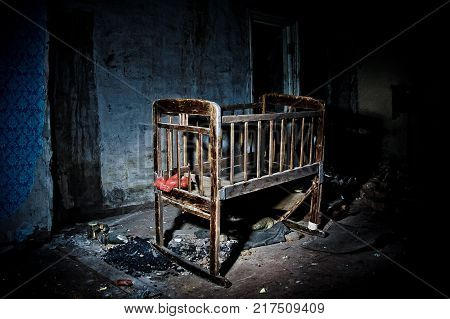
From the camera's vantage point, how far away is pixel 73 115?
13.2ft

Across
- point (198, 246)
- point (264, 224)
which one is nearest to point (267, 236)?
point (264, 224)

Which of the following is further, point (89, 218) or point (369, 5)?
point (369, 5)

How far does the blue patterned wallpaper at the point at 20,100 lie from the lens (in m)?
3.31

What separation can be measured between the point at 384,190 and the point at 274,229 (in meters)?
1.96

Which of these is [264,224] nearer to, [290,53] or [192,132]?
[192,132]

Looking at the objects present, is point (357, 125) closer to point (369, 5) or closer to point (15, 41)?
point (369, 5)

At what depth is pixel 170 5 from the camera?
4625 millimetres

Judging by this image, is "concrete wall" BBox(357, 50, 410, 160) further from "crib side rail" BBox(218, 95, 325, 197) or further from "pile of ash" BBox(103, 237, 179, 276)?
"pile of ash" BBox(103, 237, 179, 276)

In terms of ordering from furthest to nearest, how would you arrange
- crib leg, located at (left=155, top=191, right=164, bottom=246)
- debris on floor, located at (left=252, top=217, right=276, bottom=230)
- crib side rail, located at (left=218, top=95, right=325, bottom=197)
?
debris on floor, located at (left=252, top=217, right=276, bottom=230) → crib leg, located at (left=155, top=191, right=164, bottom=246) → crib side rail, located at (left=218, top=95, right=325, bottom=197)

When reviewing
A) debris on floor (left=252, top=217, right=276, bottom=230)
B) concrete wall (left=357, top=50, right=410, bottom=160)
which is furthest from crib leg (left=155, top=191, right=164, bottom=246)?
concrete wall (left=357, top=50, right=410, bottom=160)

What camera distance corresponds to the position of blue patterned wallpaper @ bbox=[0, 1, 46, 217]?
3311mm

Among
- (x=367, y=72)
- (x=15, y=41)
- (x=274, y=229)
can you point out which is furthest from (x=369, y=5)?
(x=15, y=41)

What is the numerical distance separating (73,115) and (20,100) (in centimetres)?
66

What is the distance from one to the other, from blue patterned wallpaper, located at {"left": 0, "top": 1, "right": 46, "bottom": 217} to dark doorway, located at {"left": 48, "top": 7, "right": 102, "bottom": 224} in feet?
0.89
